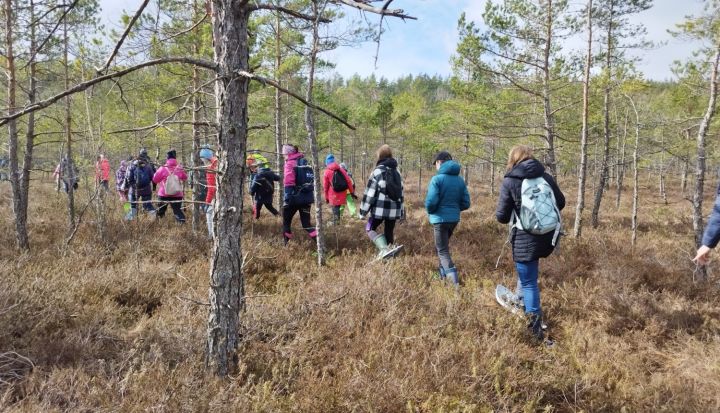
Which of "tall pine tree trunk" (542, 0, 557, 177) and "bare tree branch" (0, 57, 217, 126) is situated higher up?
"tall pine tree trunk" (542, 0, 557, 177)

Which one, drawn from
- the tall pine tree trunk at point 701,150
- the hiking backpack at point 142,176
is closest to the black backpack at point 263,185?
the hiking backpack at point 142,176

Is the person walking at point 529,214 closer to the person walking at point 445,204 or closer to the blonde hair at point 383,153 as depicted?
the person walking at point 445,204

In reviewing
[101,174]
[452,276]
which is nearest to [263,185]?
[101,174]

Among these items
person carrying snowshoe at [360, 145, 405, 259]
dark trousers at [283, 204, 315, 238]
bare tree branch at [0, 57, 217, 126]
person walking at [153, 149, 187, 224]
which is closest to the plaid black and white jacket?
person carrying snowshoe at [360, 145, 405, 259]

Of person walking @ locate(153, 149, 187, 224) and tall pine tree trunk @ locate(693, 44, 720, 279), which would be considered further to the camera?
person walking @ locate(153, 149, 187, 224)

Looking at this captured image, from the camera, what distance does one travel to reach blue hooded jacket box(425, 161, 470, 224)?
16.6 feet

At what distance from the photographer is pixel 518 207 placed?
377cm

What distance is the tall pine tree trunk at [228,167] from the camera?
7.71 ft

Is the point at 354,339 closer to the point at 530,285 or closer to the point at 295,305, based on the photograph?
the point at 295,305

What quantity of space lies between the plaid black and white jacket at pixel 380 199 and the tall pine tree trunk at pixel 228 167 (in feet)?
11.4

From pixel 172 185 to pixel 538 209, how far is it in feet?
24.7

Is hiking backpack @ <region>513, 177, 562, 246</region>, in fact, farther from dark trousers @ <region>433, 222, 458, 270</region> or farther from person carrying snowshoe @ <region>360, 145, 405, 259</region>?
person carrying snowshoe @ <region>360, 145, 405, 259</region>

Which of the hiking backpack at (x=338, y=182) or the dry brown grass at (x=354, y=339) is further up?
the hiking backpack at (x=338, y=182)

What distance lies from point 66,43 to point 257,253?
570 cm
